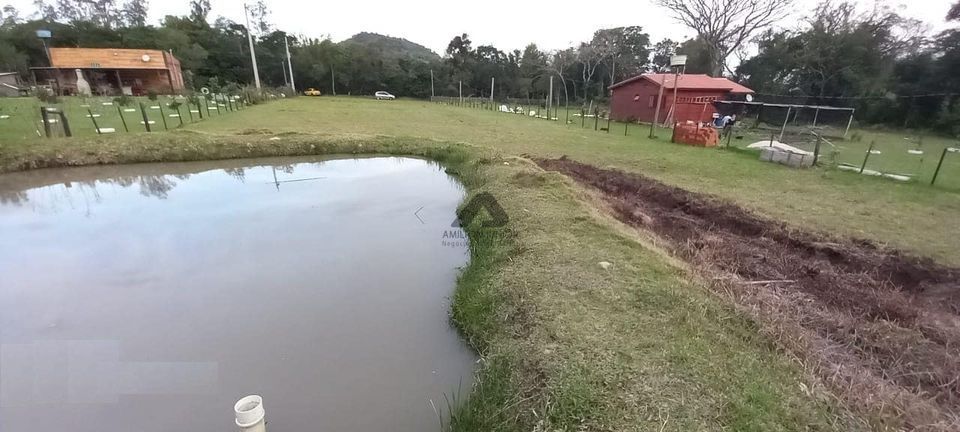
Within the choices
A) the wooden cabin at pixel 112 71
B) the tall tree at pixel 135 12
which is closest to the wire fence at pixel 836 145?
the wooden cabin at pixel 112 71

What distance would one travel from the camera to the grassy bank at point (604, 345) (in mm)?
2201

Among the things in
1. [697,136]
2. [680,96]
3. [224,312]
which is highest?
[680,96]

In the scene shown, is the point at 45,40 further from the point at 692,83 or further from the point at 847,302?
the point at 847,302

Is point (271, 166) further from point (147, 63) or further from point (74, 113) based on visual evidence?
point (147, 63)

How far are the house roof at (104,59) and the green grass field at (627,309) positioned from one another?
26478mm

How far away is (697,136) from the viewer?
1239 centimetres

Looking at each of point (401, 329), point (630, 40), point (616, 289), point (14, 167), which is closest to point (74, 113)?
point (14, 167)

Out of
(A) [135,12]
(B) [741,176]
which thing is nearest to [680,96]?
(B) [741,176]

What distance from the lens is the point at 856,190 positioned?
23.7 feet

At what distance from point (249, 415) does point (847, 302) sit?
4.60 metres

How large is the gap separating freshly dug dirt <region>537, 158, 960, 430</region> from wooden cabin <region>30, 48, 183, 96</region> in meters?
34.0

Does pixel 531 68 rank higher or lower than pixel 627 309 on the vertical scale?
higher

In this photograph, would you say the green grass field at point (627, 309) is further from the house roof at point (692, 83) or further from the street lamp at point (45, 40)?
the street lamp at point (45, 40)

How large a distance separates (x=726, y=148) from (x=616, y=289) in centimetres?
1034
